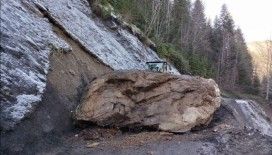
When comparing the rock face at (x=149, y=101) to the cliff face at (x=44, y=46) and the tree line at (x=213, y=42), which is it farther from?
the tree line at (x=213, y=42)

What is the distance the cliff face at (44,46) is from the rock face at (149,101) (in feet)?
3.08

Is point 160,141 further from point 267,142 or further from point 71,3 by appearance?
point 71,3

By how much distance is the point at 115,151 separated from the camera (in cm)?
912

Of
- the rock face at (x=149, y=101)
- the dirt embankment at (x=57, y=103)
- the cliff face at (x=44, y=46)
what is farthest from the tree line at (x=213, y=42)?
the rock face at (x=149, y=101)

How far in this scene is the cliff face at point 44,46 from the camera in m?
9.06

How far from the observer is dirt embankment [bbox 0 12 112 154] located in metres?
8.53

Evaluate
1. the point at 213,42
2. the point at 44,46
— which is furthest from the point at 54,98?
the point at 213,42

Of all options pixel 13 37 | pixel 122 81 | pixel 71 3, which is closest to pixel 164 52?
pixel 71 3

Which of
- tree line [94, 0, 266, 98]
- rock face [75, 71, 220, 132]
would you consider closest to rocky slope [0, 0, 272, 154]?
rock face [75, 71, 220, 132]

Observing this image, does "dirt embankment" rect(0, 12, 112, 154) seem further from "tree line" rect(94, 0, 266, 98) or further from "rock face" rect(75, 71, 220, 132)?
"tree line" rect(94, 0, 266, 98)

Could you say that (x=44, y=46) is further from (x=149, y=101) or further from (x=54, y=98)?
(x=149, y=101)

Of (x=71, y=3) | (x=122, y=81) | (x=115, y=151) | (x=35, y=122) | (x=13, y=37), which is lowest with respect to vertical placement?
(x=115, y=151)

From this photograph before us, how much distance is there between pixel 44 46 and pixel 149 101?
3113 millimetres

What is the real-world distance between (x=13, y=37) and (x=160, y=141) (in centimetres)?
422
